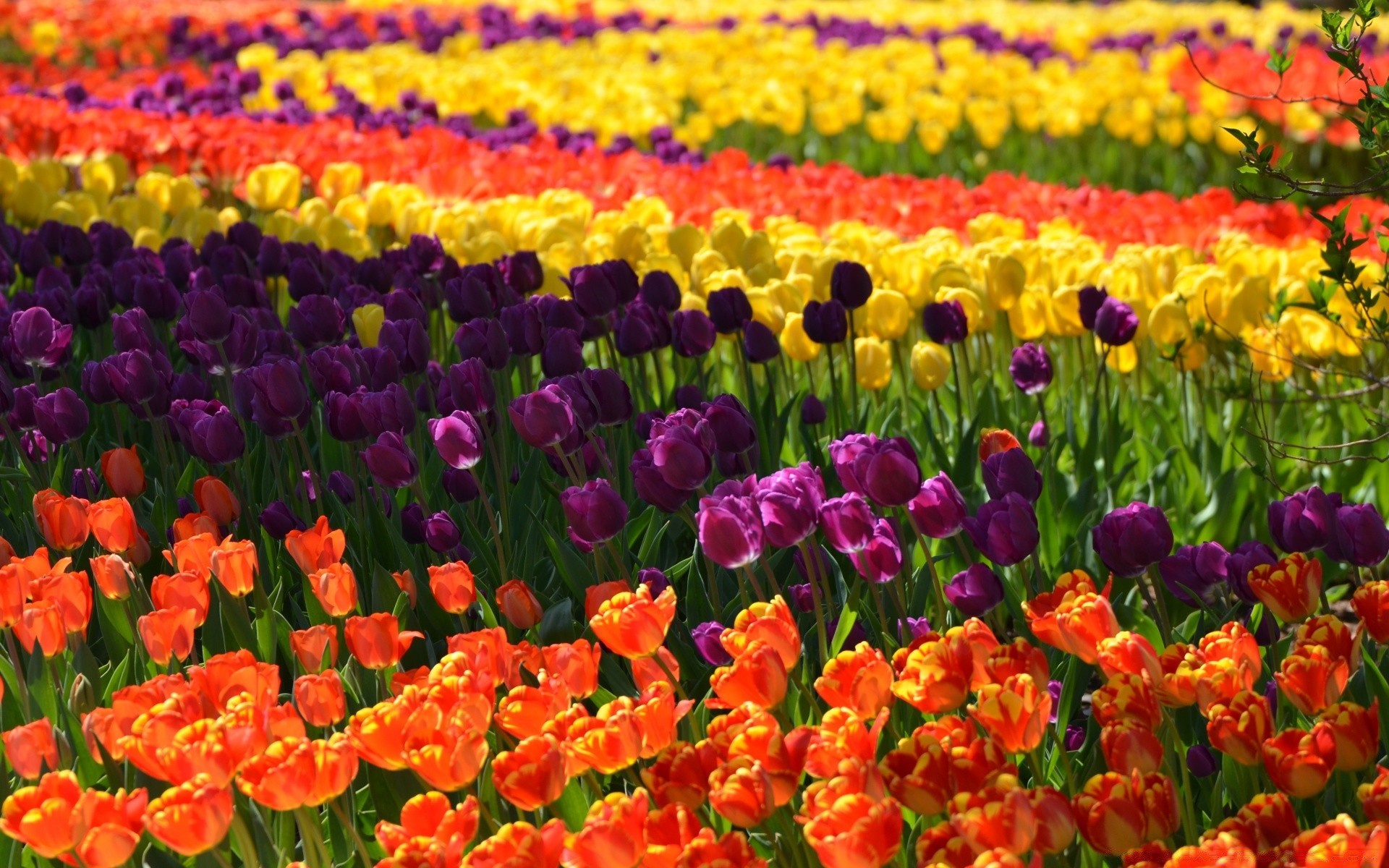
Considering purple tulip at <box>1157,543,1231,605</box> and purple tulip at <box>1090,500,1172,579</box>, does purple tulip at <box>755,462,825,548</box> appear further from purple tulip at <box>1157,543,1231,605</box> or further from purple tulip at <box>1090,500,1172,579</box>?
purple tulip at <box>1157,543,1231,605</box>

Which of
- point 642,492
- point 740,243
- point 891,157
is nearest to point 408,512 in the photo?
point 642,492

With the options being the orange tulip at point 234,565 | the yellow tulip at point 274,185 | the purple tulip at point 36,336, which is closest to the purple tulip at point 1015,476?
the orange tulip at point 234,565

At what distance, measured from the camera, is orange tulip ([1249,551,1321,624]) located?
7.23 feet

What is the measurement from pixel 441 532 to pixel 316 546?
0.23 meters

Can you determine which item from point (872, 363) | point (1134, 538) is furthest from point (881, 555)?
point (872, 363)

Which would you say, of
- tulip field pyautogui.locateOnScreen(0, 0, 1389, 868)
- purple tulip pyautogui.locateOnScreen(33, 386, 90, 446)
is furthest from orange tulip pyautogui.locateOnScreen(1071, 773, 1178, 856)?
purple tulip pyautogui.locateOnScreen(33, 386, 90, 446)

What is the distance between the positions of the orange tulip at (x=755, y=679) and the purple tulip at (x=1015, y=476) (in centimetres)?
62

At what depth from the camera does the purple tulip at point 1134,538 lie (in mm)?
2254

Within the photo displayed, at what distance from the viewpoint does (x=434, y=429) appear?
8.52 feet

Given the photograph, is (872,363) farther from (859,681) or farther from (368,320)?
(859,681)

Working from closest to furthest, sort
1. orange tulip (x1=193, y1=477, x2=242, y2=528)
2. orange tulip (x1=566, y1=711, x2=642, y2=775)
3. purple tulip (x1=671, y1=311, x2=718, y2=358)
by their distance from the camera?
orange tulip (x1=566, y1=711, x2=642, y2=775) < orange tulip (x1=193, y1=477, x2=242, y2=528) < purple tulip (x1=671, y1=311, x2=718, y2=358)

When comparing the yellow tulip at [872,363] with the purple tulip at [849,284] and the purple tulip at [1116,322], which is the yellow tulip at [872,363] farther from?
the purple tulip at [1116,322]

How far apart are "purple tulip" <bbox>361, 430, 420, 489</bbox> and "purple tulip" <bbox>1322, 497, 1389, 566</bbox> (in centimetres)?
154

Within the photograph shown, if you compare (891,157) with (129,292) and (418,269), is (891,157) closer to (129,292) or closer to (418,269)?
(418,269)
